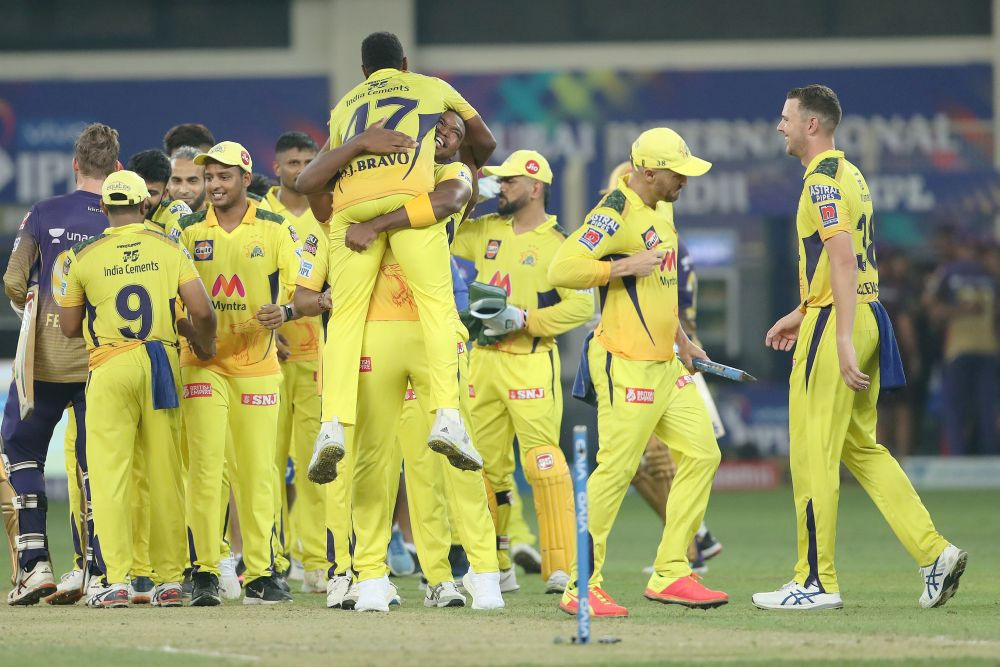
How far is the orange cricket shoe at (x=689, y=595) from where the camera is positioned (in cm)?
895

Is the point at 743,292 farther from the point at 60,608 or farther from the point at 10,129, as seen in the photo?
the point at 60,608

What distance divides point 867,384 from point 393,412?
8.08 ft

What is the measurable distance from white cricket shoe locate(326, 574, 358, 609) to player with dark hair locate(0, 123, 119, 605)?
1675 millimetres

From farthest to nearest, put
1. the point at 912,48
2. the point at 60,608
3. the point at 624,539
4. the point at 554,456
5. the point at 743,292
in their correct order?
the point at 912,48
the point at 743,292
the point at 624,539
the point at 554,456
the point at 60,608

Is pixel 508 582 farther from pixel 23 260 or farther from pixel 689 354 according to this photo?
pixel 23 260

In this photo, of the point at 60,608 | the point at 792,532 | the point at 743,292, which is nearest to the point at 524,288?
the point at 60,608

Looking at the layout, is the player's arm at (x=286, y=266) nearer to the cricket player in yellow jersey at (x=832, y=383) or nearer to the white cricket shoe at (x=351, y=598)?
the white cricket shoe at (x=351, y=598)

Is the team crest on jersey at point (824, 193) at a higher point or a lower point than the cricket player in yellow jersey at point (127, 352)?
higher

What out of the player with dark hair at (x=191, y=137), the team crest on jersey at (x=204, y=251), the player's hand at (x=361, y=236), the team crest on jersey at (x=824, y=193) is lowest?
the player's hand at (x=361, y=236)

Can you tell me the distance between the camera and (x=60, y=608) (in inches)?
368

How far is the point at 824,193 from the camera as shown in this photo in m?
8.87

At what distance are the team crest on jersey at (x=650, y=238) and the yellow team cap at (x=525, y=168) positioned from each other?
1.73 metres

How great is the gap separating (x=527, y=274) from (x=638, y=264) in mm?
1837

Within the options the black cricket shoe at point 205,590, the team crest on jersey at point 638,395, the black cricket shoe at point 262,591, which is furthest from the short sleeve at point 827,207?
the black cricket shoe at point 205,590
